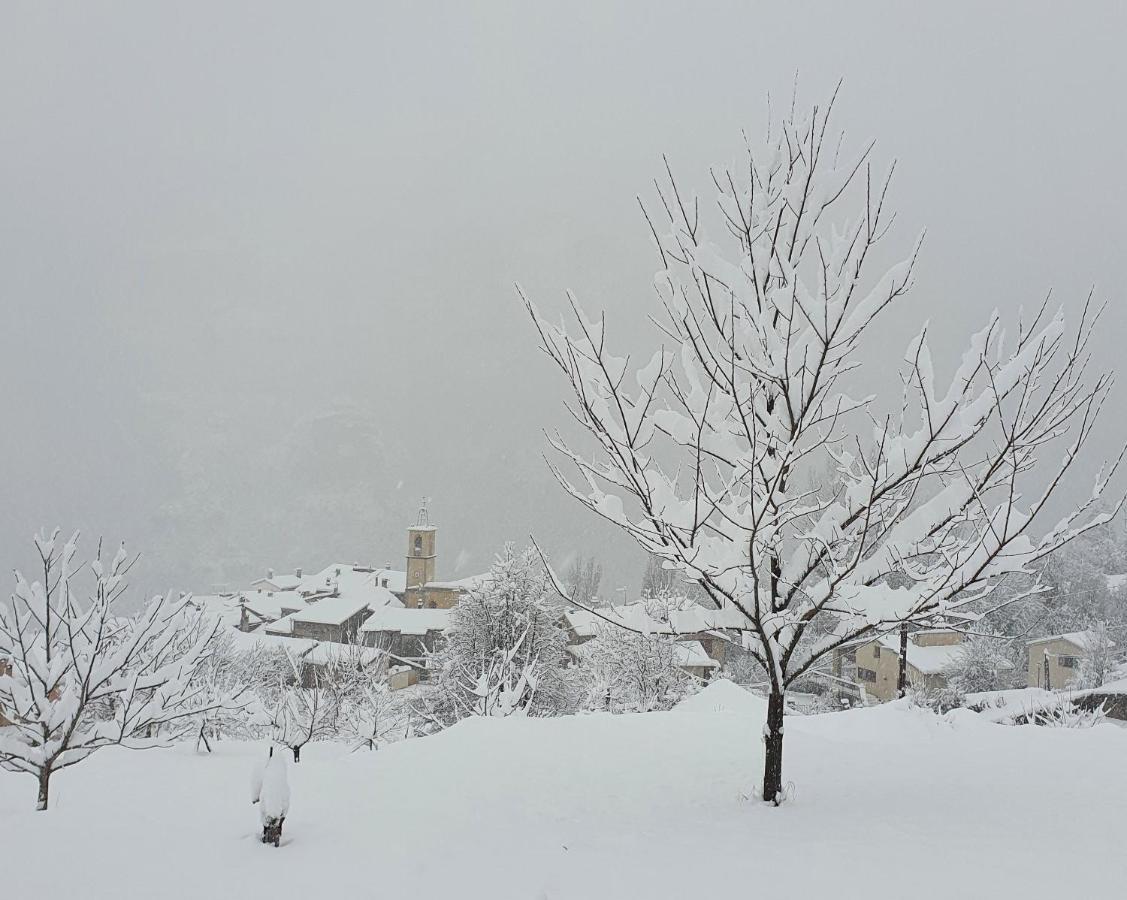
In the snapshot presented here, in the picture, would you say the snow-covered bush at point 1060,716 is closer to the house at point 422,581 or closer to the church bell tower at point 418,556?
the house at point 422,581

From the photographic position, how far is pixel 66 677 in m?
5.83

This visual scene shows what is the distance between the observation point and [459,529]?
139500 mm

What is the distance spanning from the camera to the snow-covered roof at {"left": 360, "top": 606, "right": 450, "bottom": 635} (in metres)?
39.5

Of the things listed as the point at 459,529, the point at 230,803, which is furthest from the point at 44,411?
the point at 230,803

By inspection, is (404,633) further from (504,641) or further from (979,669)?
(979,669)

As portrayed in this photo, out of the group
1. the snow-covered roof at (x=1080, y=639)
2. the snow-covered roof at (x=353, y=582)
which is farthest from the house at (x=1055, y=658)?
the snow-covered roof at (x=353, y=582)

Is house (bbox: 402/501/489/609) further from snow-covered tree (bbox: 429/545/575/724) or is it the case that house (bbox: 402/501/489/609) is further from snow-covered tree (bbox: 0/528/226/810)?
snow-covered tree (bbox: 0/528/226/810)

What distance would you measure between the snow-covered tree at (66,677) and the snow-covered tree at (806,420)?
15.2ft

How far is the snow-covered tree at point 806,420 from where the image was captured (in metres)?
3.61

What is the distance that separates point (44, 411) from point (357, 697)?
752ft

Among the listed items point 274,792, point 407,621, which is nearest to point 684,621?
point 274,792

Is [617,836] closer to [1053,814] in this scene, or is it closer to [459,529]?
[1053,814]

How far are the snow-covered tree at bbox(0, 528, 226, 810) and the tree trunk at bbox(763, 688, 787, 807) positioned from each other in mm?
4777

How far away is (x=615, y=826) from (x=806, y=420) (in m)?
2.89
